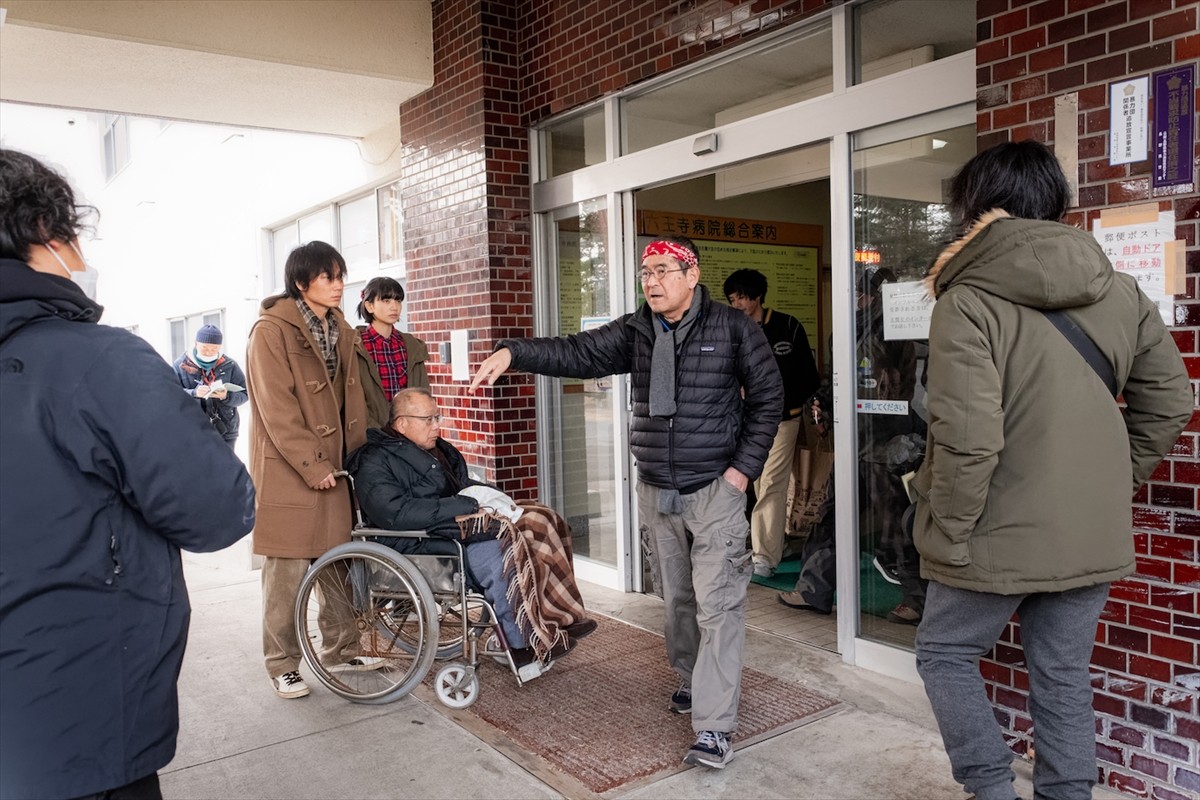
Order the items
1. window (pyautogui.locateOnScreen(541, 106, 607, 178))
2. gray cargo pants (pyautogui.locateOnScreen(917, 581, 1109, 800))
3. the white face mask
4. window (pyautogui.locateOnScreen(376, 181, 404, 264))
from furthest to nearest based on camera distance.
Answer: window (pyautogui.locateOnScreen(376, 181, 404, 264)), window (pyautogui.locateOnScreen(541, 106, 607, 178)), gray cargo pants (pyautogui.locateOnScreen(917, 581, 1109, 800)), the white face mask

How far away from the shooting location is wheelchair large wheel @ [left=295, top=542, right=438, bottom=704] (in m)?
3.44

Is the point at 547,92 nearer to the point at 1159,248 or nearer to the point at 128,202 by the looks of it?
the point at 1159,248

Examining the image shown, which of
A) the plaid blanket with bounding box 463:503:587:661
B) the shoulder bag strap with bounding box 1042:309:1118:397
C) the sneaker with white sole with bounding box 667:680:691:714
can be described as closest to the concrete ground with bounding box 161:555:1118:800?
the sneaker with white sole with bounding box 667:680:691:714

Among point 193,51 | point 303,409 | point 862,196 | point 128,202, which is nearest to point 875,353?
point 862,196

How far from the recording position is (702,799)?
289 centimetres

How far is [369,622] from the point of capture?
3730 mm

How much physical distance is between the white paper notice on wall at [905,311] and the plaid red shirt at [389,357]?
261 centimetres

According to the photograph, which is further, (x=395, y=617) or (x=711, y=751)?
(x=395, y=617)

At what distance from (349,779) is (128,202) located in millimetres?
14696

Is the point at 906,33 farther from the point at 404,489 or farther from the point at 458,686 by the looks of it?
the point at 458,686

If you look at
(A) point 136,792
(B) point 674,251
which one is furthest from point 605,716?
(A) point 136,792

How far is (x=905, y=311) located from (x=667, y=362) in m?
1.08

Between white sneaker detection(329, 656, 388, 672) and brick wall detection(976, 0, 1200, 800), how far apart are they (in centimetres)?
278

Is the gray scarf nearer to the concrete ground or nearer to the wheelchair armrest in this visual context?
the wheelchair armrest
